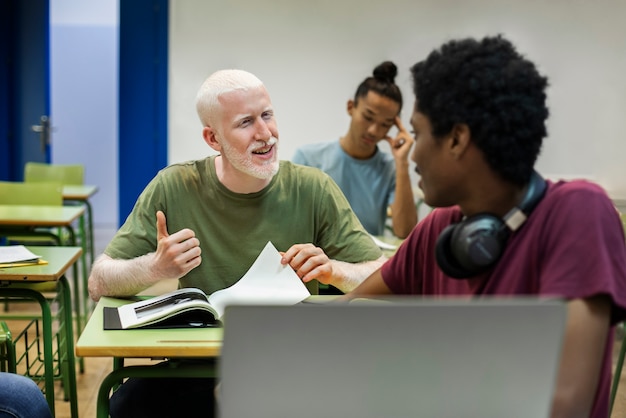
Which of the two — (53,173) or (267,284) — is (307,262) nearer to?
(267,284)

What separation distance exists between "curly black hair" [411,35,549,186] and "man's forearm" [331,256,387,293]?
907 millimetres

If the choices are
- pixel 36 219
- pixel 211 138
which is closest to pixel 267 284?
pixel 211 138

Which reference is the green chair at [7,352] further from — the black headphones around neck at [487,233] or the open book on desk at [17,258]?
the black headphones around neck at [487,233]

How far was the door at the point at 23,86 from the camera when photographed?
6082 millimetres

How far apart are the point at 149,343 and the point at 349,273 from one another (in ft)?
2.06

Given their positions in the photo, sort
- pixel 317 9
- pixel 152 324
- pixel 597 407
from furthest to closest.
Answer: pixel 317 9 < pixel 152 324 < pixel 597 407

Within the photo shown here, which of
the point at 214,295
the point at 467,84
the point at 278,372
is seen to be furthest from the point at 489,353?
the point at 214,295

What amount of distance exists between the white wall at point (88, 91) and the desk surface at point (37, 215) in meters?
3.30

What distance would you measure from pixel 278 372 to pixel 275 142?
52.8 inches

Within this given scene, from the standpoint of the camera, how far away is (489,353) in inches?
37.9

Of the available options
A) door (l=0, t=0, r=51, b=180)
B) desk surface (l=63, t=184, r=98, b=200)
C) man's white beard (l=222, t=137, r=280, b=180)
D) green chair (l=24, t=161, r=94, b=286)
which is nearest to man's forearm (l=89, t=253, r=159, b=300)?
man's white beard (l=222, t=137, r=280, b=180)

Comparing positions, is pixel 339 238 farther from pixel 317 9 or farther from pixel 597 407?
pixel 317 9

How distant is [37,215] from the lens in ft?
12.4

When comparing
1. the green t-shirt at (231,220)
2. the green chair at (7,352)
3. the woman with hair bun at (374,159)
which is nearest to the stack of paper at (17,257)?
the green chair at (7,352)
